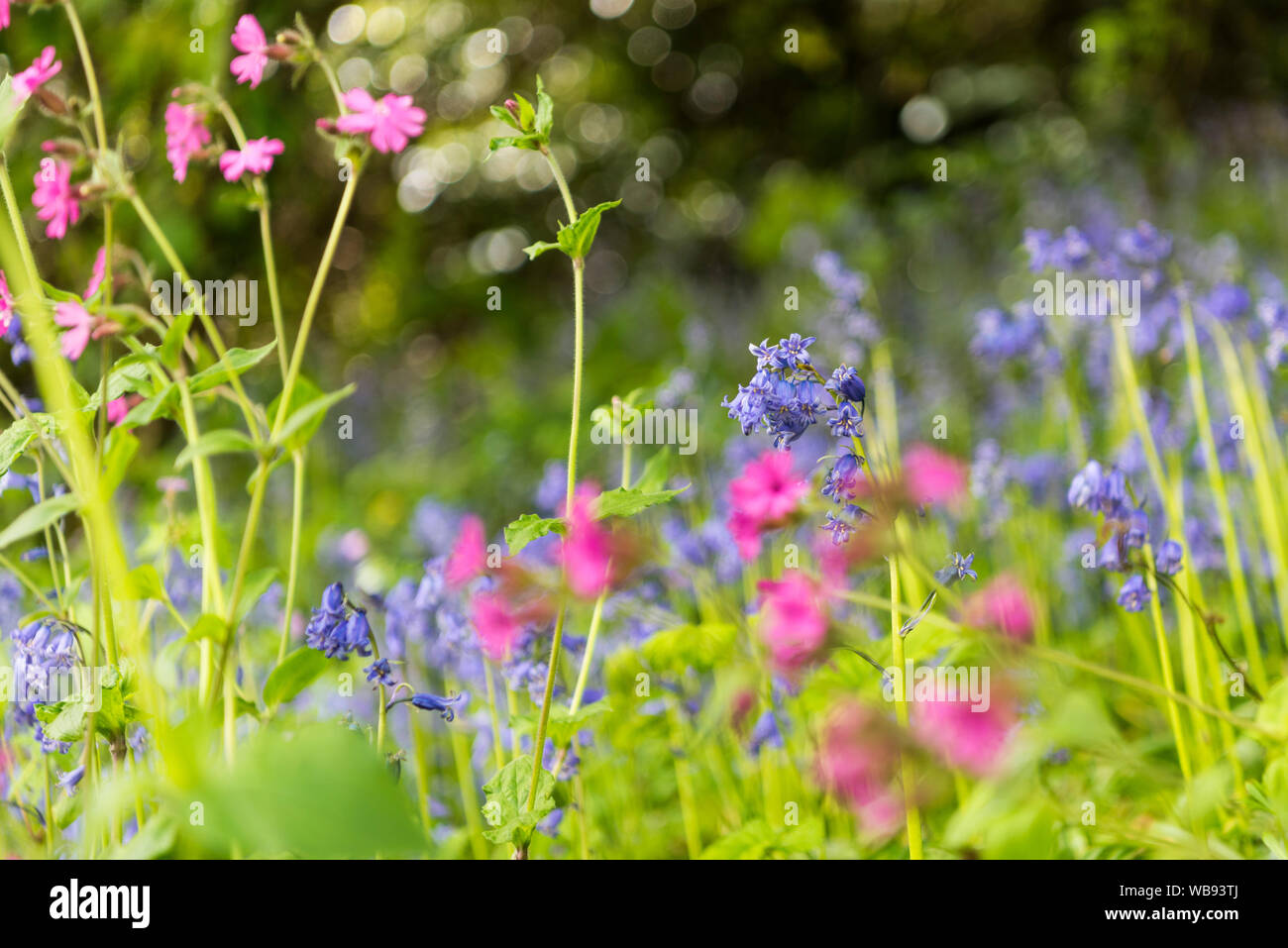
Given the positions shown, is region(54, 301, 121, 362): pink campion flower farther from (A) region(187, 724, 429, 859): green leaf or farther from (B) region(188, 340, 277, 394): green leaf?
(A) region(187, 724, 429, 859): green leaf

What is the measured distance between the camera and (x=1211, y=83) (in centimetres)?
597

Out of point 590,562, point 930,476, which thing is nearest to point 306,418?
point 590,562

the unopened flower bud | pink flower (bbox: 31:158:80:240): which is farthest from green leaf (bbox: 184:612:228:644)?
the unopened flower bud

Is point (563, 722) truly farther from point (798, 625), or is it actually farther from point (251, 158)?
point (251, 158)

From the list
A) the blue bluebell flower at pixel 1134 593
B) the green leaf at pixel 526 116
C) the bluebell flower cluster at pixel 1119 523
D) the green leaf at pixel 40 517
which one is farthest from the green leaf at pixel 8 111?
the blue bluebell flower at pixel 1134 593

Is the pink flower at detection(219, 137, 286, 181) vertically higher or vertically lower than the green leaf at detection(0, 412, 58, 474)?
higher

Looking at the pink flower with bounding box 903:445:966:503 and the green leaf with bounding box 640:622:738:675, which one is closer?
the pink flower with bounding box 903:445:966:503

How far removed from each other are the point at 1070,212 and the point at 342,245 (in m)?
3.92

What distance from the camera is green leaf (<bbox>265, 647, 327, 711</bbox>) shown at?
3.57ft

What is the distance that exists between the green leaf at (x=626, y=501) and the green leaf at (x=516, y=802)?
0.30 metres

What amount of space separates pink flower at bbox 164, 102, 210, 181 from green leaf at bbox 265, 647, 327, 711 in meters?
0.56

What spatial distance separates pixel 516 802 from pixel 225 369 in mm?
574
